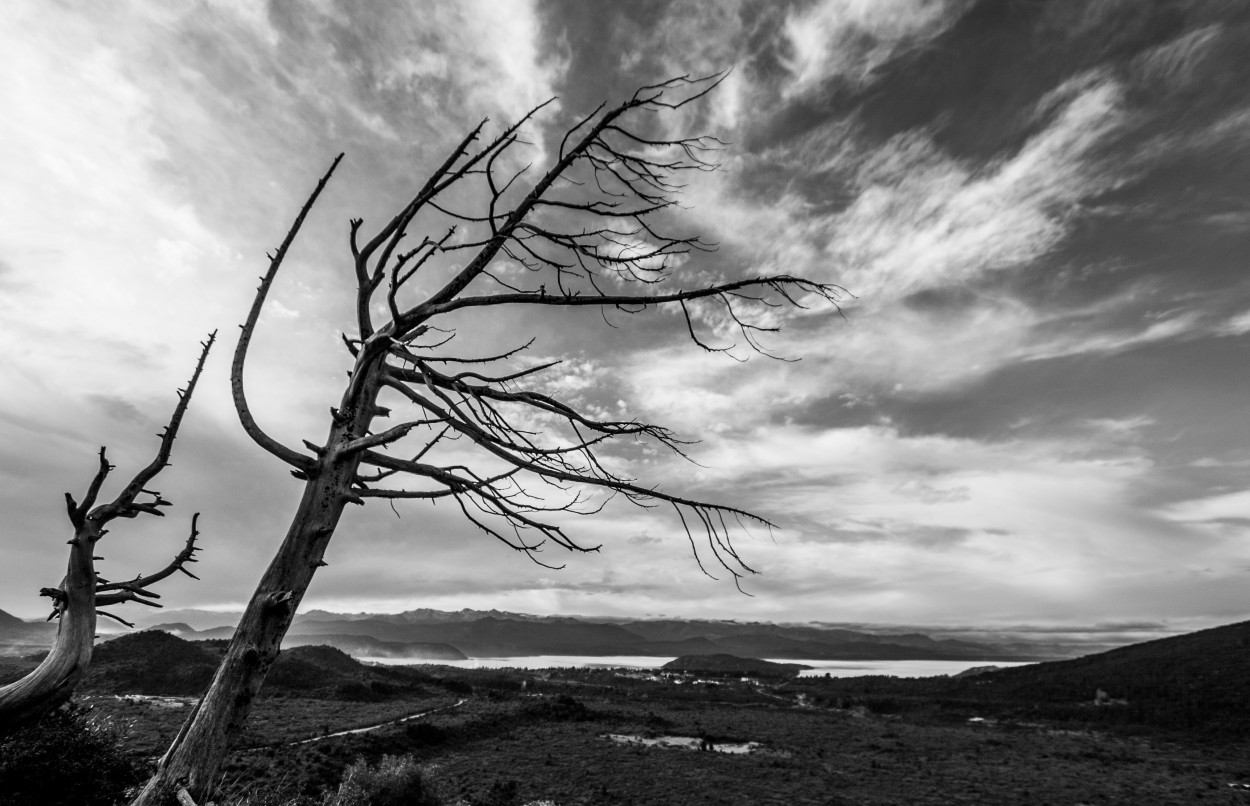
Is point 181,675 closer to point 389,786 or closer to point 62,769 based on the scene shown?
point 389,786

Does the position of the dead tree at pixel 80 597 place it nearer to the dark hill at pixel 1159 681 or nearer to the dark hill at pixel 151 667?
the dark hill at pixel 151 667

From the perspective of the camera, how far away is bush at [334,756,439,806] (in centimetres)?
1488

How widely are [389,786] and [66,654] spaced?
49.1ft

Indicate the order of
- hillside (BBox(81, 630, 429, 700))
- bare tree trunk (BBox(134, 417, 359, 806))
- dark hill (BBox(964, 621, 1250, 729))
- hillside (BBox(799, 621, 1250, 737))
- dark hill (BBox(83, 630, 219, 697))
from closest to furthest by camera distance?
bare tree trunk (BBox(134, 417, 359, 806)) < dark hill (BBox(83, 630, 219, 697)) < hillside (BBox(81, 630, 429, 700)) < hillside (BBox(799, 621, 1250, 737)) < dark hill (BBox(964, 621, 1250, 729))

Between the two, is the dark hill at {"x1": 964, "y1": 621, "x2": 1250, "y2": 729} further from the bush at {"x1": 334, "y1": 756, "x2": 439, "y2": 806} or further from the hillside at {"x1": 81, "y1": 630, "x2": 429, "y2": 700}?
the hillside at {"x1": 81, "y1": 630, "x2": 429, "y2": 700}

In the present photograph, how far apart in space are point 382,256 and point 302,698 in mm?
45281

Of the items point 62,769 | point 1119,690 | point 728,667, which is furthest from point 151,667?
point 728,667

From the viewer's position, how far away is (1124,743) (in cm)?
3497

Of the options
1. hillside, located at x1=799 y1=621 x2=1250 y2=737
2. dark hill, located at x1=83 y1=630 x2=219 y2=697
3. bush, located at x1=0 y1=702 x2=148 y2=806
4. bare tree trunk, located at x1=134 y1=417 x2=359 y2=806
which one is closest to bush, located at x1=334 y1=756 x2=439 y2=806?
bush, located at x1=0 y1=702 x2=148 y2=806

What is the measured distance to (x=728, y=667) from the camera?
12462 cm

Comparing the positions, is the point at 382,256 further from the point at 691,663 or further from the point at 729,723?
the point at 691,663

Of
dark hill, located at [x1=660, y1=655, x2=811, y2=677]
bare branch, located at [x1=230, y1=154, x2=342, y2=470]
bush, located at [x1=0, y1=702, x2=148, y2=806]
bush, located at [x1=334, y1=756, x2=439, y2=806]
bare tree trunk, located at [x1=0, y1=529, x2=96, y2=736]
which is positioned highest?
bare branch, located at [x1=230, y1=154, x2=342, y2=470]

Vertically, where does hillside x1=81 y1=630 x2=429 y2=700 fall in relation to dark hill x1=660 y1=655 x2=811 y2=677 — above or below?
above

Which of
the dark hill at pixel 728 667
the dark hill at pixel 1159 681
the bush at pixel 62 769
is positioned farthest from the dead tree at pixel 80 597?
the dark hill at pixel 728 667
